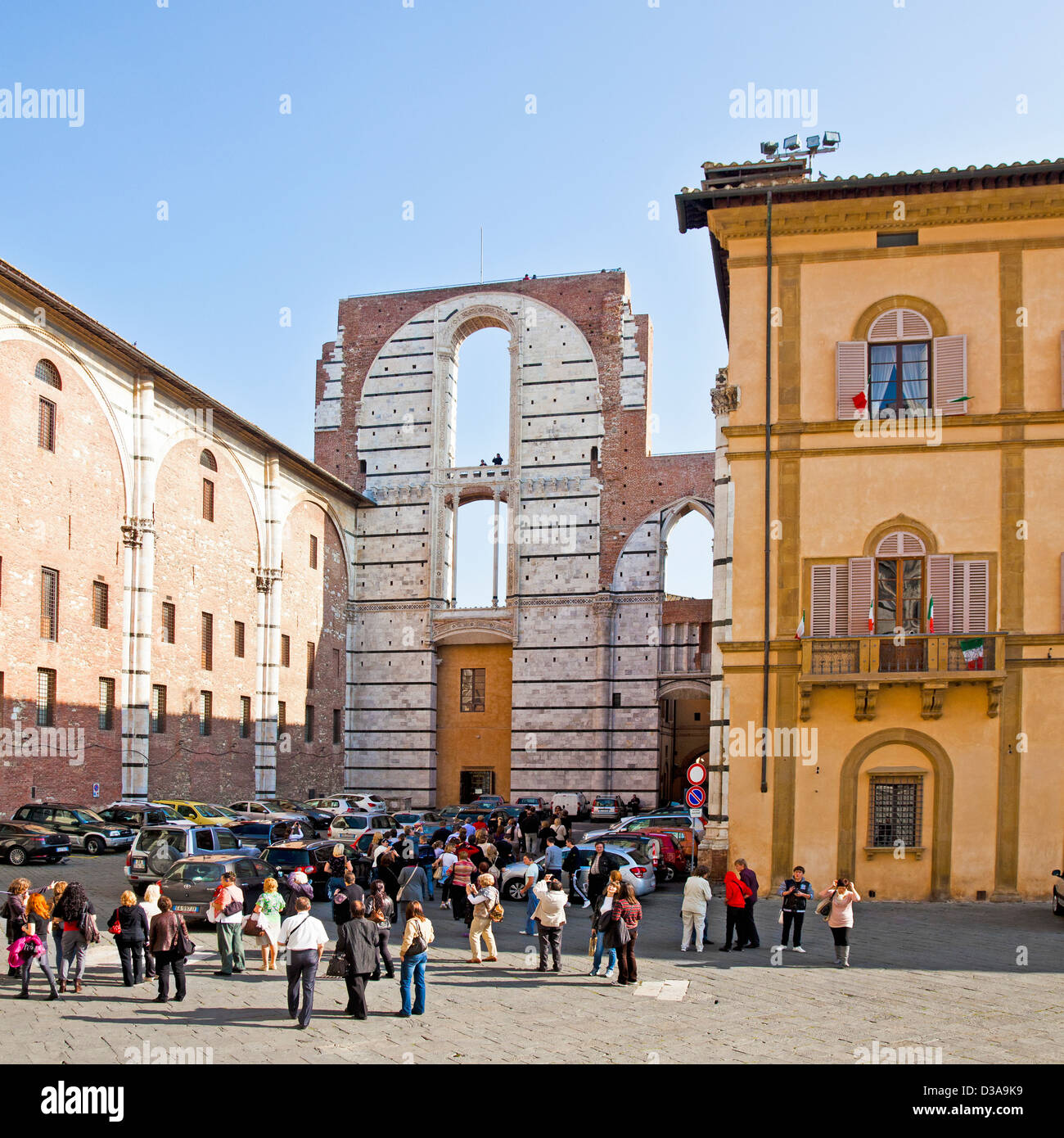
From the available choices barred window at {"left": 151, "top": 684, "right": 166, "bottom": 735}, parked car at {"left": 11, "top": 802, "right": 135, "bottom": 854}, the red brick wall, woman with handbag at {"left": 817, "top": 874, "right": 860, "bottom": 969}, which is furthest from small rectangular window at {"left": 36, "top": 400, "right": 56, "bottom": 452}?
woman with handbag at {"left": 817, "top": 874, "right": 860, "bottom": 969}

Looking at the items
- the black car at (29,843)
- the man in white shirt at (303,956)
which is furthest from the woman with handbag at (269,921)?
the black car at (29,843)

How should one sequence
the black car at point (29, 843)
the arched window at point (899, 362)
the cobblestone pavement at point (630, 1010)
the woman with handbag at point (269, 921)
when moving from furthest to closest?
1. the black car at point (29, 843)
2. the arched window at point (899, 362)
3. the woman with handbag at point (269, 921)
4. the cobblestone pavement at point (630, 1010)

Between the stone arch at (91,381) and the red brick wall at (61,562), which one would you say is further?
the stone arch at (91,381)

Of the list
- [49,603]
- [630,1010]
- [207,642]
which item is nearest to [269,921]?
[630,1010]

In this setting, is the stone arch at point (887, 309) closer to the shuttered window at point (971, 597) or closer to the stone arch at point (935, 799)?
the shuttered window at point (971, 597)

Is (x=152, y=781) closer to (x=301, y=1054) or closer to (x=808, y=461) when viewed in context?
(x=808, y=461)

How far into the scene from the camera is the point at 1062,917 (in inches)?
794

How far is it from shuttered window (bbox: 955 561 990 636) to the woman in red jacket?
7.66 metres

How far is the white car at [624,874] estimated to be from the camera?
2330 centimetres

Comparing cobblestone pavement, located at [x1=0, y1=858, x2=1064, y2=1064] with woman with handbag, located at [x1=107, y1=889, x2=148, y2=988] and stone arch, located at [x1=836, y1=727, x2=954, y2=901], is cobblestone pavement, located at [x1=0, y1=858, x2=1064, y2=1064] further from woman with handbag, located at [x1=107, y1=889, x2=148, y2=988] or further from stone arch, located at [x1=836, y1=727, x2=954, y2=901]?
stone arch, located at [x1=836, y1=727, x2=954, y2=901]

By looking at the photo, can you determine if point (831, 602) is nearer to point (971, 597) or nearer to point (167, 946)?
point (971, 597)

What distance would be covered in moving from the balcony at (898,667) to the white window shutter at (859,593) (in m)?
0.51

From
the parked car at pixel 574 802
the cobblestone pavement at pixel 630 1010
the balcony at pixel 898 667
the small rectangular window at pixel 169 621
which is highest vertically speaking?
the small rectangular window at pixel 169 621

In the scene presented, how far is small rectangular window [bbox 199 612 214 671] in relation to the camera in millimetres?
39312
